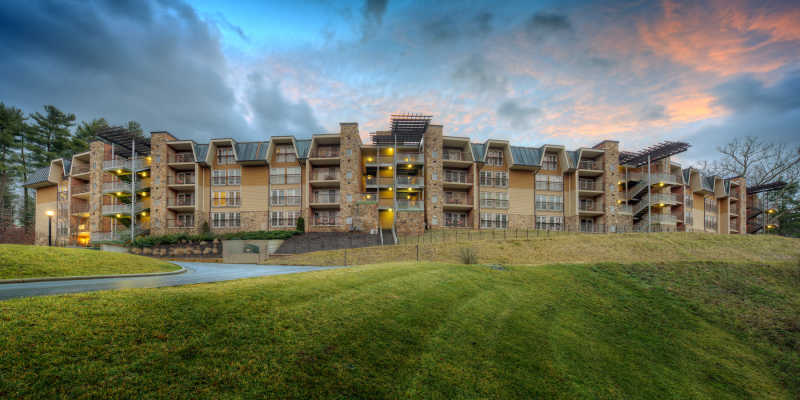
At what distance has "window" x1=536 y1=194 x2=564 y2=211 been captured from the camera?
39781 mm

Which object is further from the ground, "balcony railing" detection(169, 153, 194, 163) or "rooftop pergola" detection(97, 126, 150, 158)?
"rooftop pergola" detection(97, 126, 150, 158)

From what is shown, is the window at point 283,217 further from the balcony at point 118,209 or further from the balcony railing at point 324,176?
the balcony at point 118,209

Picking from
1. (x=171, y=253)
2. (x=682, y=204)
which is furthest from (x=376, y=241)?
(x=682, y=204)

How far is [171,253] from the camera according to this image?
99.8ft

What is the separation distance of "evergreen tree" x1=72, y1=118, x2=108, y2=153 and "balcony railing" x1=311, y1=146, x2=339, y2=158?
131 ft

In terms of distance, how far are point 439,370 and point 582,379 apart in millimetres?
2807

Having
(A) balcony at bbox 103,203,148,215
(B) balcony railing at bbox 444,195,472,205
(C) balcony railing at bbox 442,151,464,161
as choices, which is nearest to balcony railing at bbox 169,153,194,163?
(A) balcony at bbox 103,203,148,215

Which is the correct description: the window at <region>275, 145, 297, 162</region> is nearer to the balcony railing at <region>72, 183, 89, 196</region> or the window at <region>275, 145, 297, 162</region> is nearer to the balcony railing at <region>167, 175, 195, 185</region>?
→ the balcony railing at <region>167, 175, 195, 185</region>

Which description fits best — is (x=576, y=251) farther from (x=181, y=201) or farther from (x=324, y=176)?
(x=181, y=201)

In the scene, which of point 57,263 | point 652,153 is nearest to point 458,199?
point 652,153

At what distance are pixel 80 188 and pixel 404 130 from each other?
149 feet

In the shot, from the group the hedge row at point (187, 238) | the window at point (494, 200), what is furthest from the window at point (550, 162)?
the hedge row at point (187, 238)

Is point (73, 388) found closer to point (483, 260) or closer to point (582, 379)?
point (582, 379)

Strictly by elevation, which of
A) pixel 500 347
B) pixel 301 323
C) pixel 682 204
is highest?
pixel 682 204
